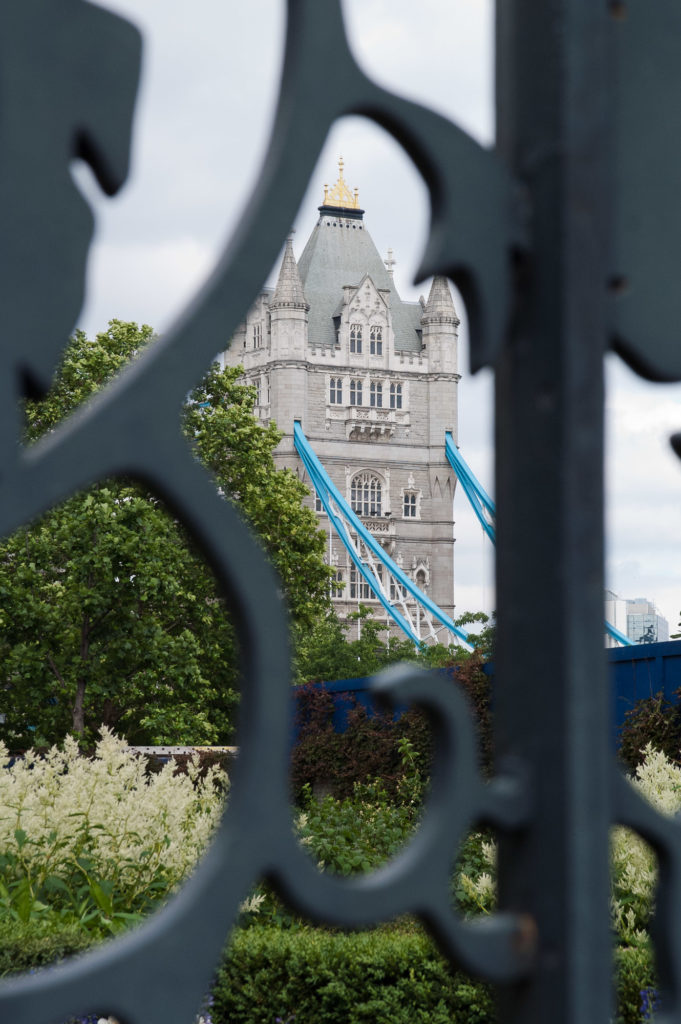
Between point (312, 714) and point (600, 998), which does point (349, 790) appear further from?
point (600, 998)

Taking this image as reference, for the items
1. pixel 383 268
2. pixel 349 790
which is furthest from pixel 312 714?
pixel 383 268

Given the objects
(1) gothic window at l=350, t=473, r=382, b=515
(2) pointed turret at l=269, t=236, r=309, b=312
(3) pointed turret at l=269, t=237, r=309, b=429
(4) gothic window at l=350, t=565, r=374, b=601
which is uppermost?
(2) pointed turret at l=269, t=236, r=309, b=312

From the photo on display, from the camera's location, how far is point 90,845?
502 centimetres

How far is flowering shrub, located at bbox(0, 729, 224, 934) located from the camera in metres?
4.67

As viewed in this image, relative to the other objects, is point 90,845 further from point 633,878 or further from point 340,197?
point 340,197

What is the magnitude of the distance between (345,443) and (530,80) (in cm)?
5386

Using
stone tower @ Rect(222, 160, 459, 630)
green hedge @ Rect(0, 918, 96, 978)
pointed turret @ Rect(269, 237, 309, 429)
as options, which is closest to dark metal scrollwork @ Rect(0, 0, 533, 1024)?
green hedge @ Rect(0, 918, 96, 978)

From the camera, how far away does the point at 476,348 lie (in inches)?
25.0

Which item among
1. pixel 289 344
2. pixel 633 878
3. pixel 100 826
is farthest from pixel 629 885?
pixel 289 344

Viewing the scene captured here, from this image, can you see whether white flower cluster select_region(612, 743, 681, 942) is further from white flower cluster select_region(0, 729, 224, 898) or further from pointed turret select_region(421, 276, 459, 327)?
pointed turret select_region(421, 276, 459, 327)

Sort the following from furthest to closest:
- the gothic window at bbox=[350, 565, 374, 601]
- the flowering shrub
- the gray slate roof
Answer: the gray slate roof, the gothic window at bbox=[350, 565, 374, 601], the flowering shrub

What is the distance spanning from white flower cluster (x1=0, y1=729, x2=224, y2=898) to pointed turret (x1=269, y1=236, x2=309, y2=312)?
1848 inches

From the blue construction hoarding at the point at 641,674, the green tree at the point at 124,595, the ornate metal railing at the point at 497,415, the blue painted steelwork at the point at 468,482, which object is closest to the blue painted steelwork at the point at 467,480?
the blue painted steelwork at the point at 468,482

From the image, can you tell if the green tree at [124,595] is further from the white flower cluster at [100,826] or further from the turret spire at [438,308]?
the turret spire at [438,308]
